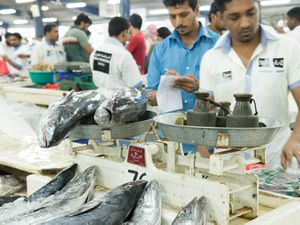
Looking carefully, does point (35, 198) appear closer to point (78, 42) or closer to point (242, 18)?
point (242, 18)

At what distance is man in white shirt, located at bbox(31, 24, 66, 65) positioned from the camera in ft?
20.9

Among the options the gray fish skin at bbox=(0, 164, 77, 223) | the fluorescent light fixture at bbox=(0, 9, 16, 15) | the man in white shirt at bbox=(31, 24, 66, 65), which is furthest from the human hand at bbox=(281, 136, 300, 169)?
the fluorescent light fixture at bbox=(0, 9, 16, 15)

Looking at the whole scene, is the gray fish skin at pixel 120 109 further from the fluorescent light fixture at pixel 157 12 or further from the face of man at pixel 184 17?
the fluorescent light fixture at pixel 157 12

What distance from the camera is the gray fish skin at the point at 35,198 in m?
1.40

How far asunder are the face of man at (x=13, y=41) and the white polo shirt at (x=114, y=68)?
5.13 metres

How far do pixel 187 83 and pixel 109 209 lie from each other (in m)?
1.07

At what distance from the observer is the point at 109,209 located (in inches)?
49.3

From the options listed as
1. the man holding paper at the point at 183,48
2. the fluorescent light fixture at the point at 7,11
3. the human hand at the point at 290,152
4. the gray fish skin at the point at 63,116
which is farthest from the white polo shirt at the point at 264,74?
the fluorescent light fixture at the point at 7,11

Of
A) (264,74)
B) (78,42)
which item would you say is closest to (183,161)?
(264,74)

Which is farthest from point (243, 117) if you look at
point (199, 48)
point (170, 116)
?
point (199, 48)

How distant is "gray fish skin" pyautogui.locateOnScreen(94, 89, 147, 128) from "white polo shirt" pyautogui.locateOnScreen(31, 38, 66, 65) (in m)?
5.02

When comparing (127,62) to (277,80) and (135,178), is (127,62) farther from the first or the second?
(135,178)

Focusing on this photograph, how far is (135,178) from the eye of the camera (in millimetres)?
1528

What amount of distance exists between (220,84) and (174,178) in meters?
0.77
